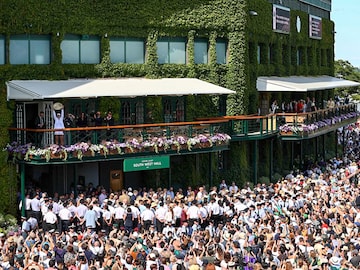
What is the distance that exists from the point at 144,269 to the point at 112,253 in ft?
4.14

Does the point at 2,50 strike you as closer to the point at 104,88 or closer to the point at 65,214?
the point at 104,88

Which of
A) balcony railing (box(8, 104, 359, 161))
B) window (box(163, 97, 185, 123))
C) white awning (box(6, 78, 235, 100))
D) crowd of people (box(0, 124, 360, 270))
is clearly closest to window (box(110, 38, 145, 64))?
white awning (box(6, 78, 235, 100))

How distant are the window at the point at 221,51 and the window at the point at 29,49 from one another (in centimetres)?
1123

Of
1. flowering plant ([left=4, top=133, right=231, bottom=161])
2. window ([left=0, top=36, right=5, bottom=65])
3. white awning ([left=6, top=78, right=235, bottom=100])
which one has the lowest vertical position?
flowering plant ([left=4, top=133, right=231, bottom=161])

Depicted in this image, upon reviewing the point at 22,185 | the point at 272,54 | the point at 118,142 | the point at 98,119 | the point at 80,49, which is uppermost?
the point at 272,54

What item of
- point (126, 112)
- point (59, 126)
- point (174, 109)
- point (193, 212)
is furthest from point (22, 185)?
point (174, 109)

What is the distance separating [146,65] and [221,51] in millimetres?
5758

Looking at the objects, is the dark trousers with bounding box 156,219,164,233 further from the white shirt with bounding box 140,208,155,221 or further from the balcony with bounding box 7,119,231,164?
the balcony with bounding box 7,119,231,164

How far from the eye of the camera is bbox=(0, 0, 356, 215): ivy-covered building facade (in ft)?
109

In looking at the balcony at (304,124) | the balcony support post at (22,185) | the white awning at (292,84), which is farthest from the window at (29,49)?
the white awning at (292,84)

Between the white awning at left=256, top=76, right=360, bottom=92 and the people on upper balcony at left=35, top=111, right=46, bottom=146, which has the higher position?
the white awning at left=256, top=76, right=360, bottom=92

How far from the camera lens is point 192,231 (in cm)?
2588

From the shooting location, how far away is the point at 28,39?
33.7m

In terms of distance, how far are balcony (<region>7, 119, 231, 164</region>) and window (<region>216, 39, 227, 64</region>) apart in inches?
260
